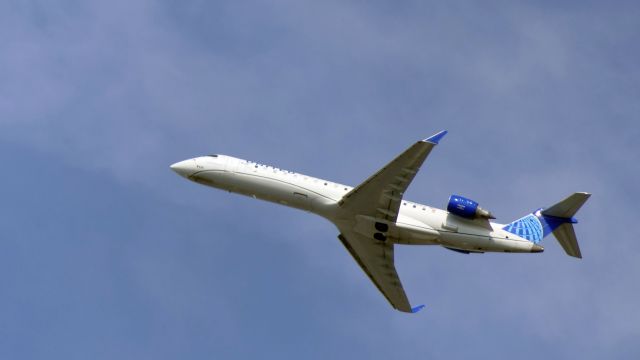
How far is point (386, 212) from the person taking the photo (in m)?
51.2

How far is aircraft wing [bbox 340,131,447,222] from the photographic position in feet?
155

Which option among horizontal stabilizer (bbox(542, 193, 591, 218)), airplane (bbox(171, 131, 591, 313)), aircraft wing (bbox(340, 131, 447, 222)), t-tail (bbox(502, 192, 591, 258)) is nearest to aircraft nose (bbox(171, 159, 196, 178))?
airplane (bbox(171, 131, 591, 313))

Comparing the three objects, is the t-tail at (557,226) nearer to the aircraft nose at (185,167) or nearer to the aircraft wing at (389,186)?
the aircraft wing at (389,186)

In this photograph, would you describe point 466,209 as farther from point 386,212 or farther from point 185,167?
point 185,167

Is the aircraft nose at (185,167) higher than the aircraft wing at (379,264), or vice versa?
the aircraft nose at (185,167)

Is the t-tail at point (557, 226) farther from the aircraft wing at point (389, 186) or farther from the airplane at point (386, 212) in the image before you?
the aircraft wing at point (389, 186)

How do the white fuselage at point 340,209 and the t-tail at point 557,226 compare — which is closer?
the white fuselage at point 340,209

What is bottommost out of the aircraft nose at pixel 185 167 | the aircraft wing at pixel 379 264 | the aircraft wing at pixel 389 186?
the aircraft wing at pixel 379 264

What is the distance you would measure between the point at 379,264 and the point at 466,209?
26.5ft

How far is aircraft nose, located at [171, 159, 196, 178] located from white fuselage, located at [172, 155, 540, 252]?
30cm

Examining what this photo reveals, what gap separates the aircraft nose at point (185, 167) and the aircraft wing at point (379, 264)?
34.1 ft

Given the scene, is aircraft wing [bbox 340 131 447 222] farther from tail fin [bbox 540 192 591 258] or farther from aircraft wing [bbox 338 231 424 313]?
tail fin [bbox 540 192 591 258]

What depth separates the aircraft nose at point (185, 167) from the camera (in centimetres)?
5556

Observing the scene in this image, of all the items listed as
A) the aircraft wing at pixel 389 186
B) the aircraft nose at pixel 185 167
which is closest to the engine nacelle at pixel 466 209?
the aircraft wing at pixel 389 186
